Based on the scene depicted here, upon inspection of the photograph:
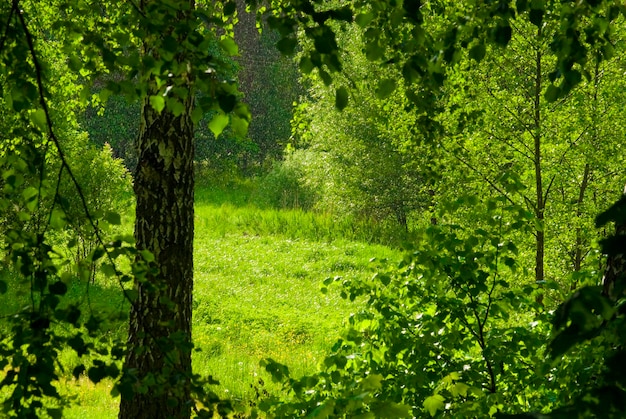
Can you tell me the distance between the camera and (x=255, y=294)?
16.5m

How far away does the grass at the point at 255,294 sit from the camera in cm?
1069

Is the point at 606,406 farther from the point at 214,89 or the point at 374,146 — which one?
the point at 374,146

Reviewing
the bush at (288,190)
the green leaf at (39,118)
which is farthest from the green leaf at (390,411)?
the bush at (288,190)

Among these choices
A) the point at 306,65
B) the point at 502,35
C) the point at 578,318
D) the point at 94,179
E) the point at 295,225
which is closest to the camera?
the point at 578,318

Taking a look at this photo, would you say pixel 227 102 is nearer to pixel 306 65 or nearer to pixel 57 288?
pixel 306 65

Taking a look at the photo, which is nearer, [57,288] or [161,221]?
[57,288]

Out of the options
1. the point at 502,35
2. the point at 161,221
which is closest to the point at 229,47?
the point at 502,35

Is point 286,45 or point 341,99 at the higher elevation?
point 286,45

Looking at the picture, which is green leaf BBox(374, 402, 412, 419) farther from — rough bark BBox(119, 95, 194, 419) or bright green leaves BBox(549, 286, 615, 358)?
rough bark BBox(119, 95, 194, 419)

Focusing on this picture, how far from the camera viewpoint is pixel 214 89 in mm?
2033

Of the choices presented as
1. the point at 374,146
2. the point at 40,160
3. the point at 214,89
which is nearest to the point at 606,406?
the point at 214,89

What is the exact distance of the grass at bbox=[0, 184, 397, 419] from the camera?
35.1ft

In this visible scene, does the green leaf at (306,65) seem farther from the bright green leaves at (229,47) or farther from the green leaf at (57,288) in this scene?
the green leaf at (57,288)

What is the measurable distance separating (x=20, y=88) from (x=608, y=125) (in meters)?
9.46
